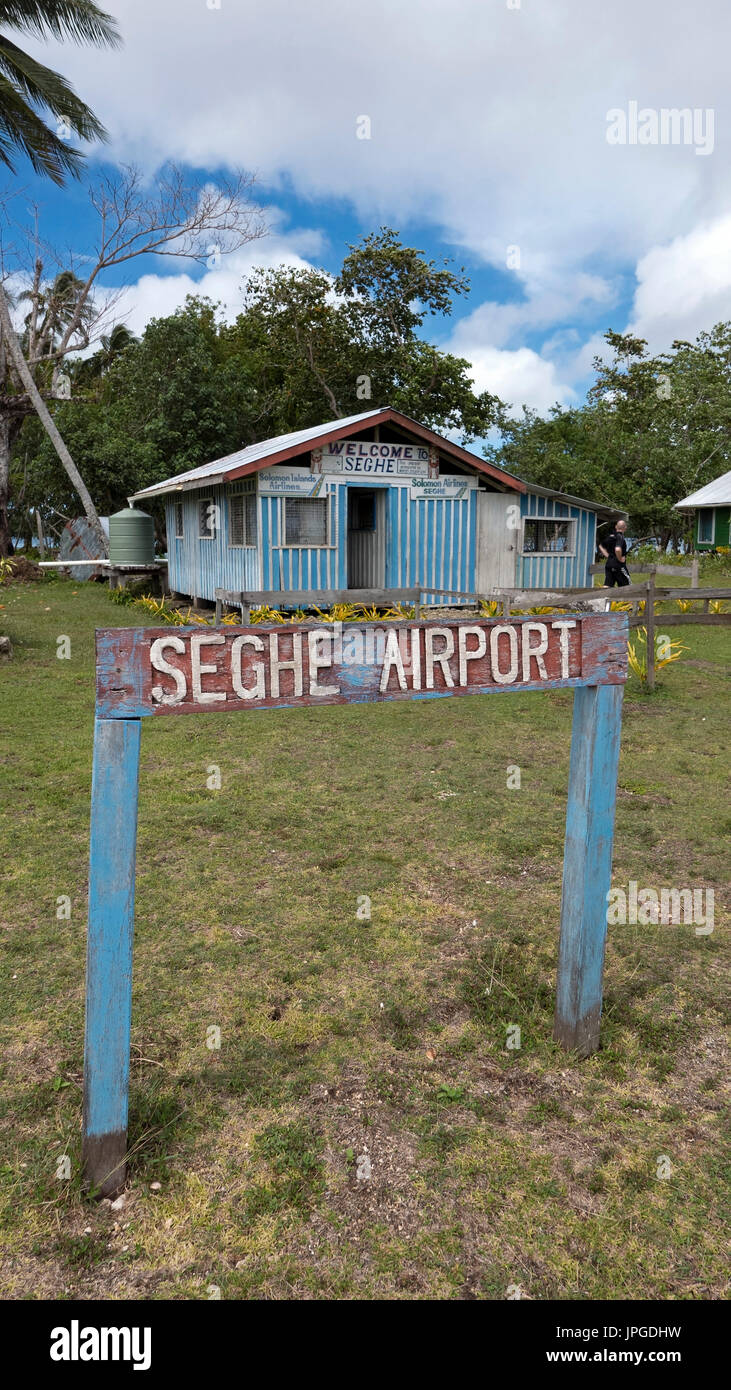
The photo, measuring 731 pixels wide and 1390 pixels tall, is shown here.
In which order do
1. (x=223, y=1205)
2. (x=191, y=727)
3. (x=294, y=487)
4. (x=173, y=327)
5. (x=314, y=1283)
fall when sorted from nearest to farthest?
(x=314, y=1283) < (x=223, y=1205) < (x=191, y=727) < (x=294, y=487) < (x=173, y=327)

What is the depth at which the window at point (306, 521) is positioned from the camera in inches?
615

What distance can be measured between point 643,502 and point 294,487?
1008 inches

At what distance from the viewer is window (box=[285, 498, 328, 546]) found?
1562 cm

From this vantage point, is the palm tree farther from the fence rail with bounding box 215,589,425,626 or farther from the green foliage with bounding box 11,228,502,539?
the fence rail with bounding box 215,589,425,626

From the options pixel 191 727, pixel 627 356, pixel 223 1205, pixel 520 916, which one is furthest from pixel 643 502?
pixel 223 1205

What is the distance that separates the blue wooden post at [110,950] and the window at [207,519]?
15377 mm

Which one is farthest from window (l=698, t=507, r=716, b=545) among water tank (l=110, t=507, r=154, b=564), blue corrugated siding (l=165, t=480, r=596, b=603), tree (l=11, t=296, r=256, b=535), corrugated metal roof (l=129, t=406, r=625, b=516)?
water tank (l=110, t=507, r=154, b=564)

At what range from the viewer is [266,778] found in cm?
709

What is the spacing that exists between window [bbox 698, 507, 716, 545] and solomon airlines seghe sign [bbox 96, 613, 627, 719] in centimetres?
3255

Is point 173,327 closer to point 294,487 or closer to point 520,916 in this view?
point 294,487

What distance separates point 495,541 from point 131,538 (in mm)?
9284

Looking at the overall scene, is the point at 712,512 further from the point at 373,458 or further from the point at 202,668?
the point at 202,668

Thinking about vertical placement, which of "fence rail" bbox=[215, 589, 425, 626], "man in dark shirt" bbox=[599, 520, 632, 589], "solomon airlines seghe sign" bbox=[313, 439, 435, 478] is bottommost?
"fence rail" bbox=[215, 589, 425, 626]

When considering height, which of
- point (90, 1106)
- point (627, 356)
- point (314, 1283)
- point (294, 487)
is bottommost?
point (314, 1283)
